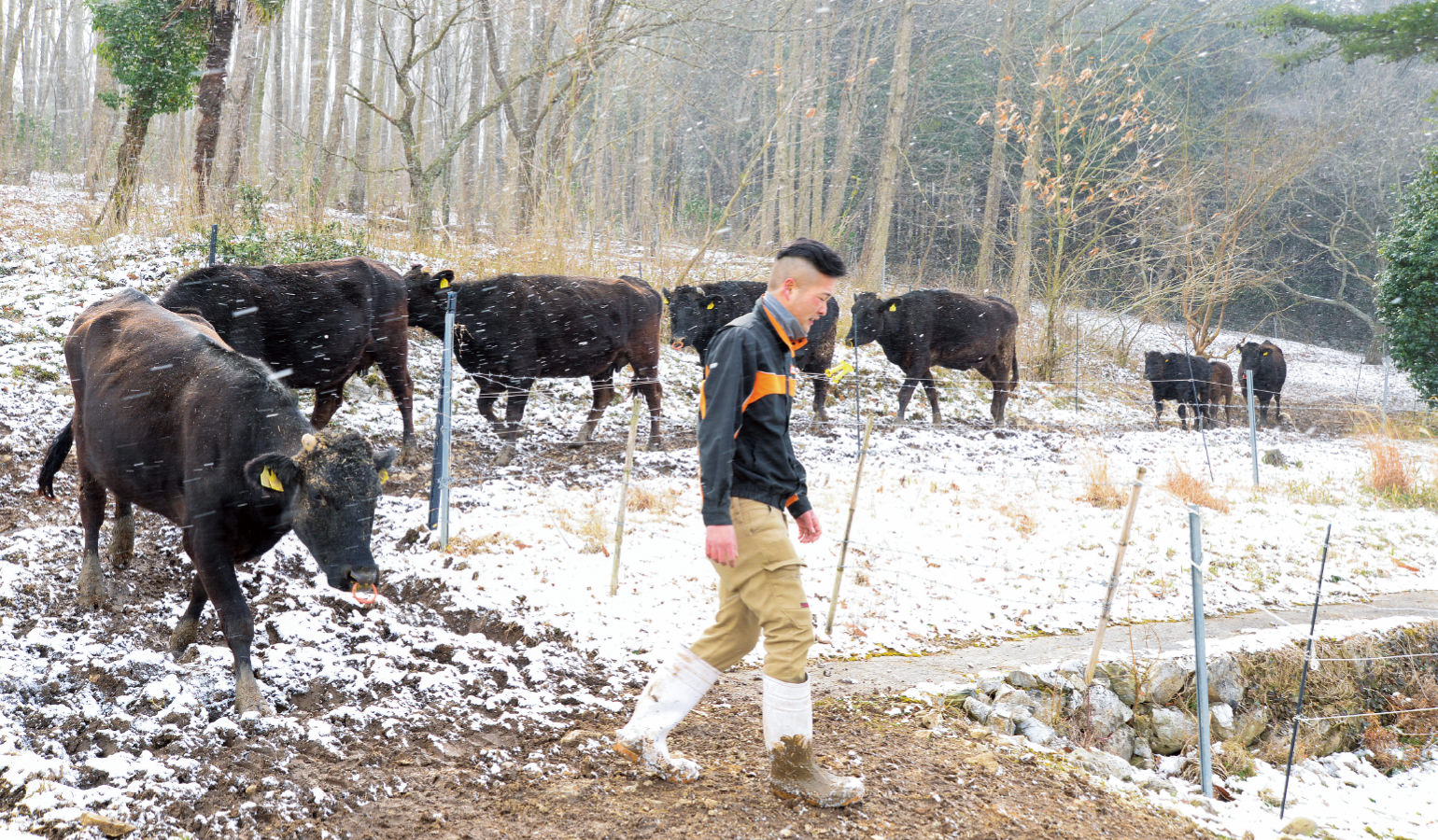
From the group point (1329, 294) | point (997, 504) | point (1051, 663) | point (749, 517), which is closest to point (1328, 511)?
point (997, 504)

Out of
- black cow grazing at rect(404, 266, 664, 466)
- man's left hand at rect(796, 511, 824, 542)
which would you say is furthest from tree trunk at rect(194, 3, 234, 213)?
man's left hand at rect(796, 511, 824, 542)

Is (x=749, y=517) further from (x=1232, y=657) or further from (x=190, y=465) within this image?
(x=1232, y=657)

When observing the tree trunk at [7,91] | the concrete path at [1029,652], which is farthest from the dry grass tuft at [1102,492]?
the tree trunk at [7,91]

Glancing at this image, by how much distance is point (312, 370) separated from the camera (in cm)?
818

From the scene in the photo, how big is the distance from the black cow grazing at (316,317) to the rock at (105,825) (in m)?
5.11

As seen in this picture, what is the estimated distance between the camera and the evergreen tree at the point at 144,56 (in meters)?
12.0

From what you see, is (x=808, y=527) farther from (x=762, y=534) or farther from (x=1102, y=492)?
(x=1102, y=492)

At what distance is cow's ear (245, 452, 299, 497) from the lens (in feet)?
11.8

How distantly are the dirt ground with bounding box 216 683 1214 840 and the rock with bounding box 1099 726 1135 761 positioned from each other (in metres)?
1.00

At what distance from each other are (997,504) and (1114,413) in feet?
30.4

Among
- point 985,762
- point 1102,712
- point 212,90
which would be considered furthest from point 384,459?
point 212,90

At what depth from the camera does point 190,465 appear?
12.9ft

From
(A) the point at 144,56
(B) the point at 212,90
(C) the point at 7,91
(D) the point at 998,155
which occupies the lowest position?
(B) the point at 212,90

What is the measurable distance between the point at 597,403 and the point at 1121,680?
6.70 metres
